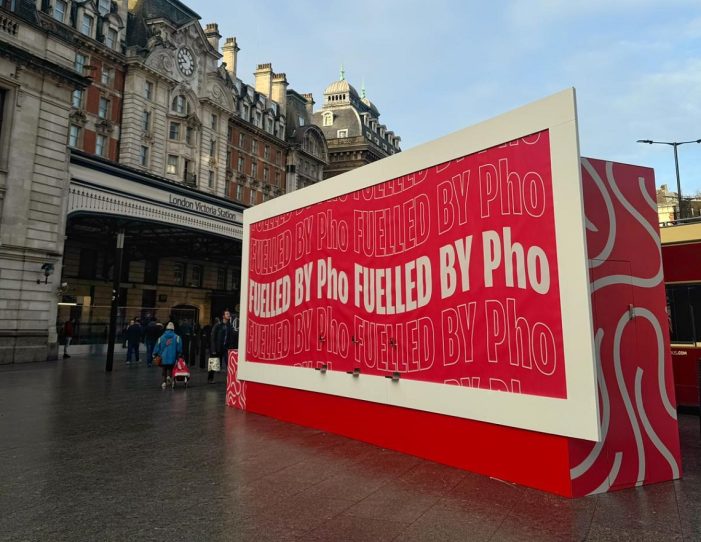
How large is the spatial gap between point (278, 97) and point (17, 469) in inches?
2120

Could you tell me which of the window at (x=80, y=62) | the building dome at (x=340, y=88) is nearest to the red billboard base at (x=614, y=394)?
the window at (x=80, y=62)

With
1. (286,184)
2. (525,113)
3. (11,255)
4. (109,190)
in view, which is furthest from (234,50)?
(525,113)

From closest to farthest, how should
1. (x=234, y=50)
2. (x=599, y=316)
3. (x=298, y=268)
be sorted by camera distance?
1. (x=599, y=316)
2. (x=298, y=268)
3. (x=234, y=50)

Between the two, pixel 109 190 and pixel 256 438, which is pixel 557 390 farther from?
pixel 109 190

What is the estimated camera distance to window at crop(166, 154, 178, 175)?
37.2 meters

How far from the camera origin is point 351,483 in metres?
5.29

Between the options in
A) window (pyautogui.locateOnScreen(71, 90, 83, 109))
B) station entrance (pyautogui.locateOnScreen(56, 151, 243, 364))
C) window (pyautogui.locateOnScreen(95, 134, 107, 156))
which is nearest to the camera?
station entrance (pyautogui.locateOnScreen(56, 151, 243, 364))

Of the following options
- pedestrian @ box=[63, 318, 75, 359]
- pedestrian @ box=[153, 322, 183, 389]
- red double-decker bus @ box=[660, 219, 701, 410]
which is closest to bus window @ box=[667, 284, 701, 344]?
red double-decker bus @ box=[660, 219, 701, 410]

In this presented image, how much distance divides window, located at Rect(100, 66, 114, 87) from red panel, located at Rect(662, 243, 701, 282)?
34757mm

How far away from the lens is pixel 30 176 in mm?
19453

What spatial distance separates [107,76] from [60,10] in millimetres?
4395

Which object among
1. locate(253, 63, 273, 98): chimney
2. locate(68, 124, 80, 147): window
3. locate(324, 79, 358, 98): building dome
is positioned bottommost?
locate(68, 124, 80, 147): window

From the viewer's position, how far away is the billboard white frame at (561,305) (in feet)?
16.0

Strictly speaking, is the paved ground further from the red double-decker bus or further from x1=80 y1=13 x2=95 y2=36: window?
x1=80 y1=13 x2=95 y2=36: window
